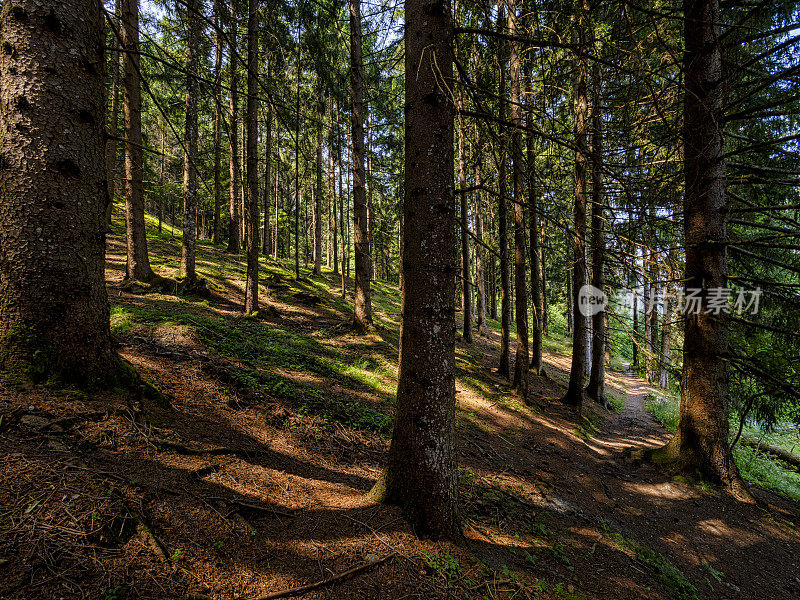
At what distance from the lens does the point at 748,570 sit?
4266mm

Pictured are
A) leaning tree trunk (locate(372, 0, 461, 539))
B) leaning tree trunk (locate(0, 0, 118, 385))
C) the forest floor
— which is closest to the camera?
the forest floor

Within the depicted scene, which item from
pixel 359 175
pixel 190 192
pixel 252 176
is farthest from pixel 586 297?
pixel 190 192

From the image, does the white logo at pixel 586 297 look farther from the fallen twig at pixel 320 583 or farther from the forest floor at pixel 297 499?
the fallen twig at pixel 320 583

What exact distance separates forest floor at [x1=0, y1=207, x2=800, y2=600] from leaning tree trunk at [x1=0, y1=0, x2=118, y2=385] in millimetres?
338

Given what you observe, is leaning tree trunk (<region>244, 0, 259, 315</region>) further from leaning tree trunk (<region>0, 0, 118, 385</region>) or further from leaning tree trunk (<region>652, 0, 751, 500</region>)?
leaning tree trunk (<region>652, 0, 751, 500</region>)

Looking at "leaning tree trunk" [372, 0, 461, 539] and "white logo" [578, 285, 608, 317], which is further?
"white logo" [578, 285, 608, 317]

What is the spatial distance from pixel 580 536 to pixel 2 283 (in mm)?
6727

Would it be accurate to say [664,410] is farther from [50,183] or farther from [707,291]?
[50,183]

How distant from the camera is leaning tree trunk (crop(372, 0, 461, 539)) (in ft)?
9.11

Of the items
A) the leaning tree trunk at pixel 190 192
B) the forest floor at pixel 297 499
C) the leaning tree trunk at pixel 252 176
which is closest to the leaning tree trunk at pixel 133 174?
the leaning tree trunk at pixel 190 192

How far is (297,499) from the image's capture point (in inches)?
117

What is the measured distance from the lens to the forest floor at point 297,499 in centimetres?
179

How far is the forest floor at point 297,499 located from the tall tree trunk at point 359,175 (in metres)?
2.46

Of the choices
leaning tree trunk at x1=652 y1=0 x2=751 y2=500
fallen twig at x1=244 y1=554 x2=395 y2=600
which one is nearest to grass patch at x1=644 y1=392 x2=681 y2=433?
leaning tree trunk at x1=652 y1=0 x2=751 y2=500
